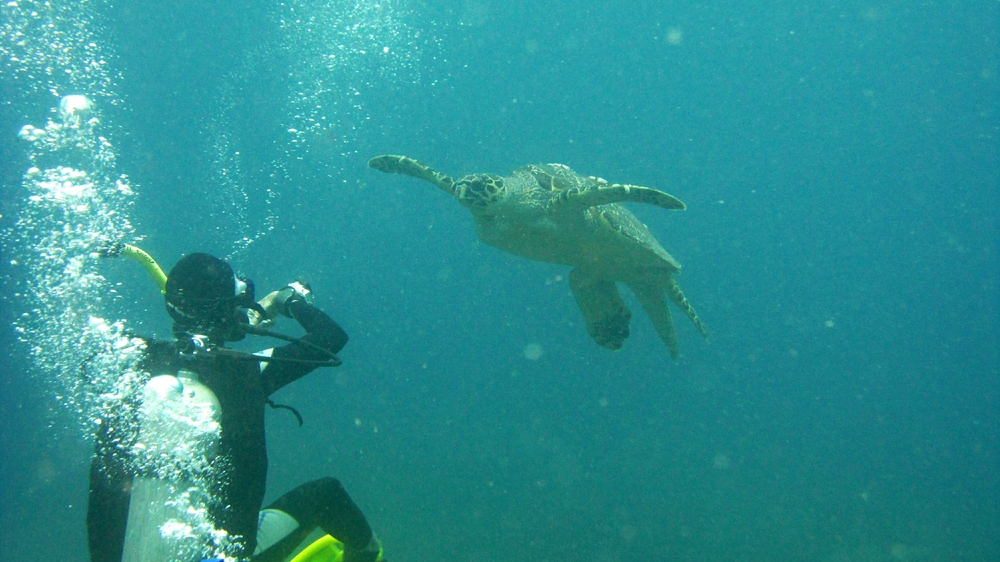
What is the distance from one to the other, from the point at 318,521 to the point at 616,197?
3.68m

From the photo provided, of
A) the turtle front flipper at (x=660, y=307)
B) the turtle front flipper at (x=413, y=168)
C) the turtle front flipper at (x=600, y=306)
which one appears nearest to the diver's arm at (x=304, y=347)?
the turtle front flipper at (x=413, y=168)

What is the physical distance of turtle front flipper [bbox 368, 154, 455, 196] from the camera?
5656mm

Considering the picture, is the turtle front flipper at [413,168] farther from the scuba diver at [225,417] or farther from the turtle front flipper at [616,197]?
the scuba diver at [225,417]

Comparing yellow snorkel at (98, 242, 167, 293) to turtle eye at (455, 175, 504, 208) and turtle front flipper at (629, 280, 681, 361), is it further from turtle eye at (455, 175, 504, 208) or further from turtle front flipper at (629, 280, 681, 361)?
turtle front flipper at (629, 280, 681, 361)

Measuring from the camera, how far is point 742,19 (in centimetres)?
3950

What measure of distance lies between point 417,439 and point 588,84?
88.9ft

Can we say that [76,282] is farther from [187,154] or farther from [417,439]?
[187,154]

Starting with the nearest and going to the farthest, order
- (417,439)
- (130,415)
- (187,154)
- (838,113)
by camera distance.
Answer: (130,415) < (417,439) < (187,154) < (838,113)

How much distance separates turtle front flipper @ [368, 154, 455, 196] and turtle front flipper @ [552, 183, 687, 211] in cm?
117

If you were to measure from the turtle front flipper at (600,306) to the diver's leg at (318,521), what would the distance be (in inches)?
161

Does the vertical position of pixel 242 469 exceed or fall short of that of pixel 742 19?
it exceeds it

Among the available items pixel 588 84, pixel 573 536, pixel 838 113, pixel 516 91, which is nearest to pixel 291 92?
pixel 516 91

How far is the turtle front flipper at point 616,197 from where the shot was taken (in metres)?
4.46

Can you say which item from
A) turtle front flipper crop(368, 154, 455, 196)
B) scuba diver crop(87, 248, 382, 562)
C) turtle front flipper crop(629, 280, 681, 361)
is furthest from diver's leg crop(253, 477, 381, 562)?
turtle front flipper crop(629, 280, 681, 361)
